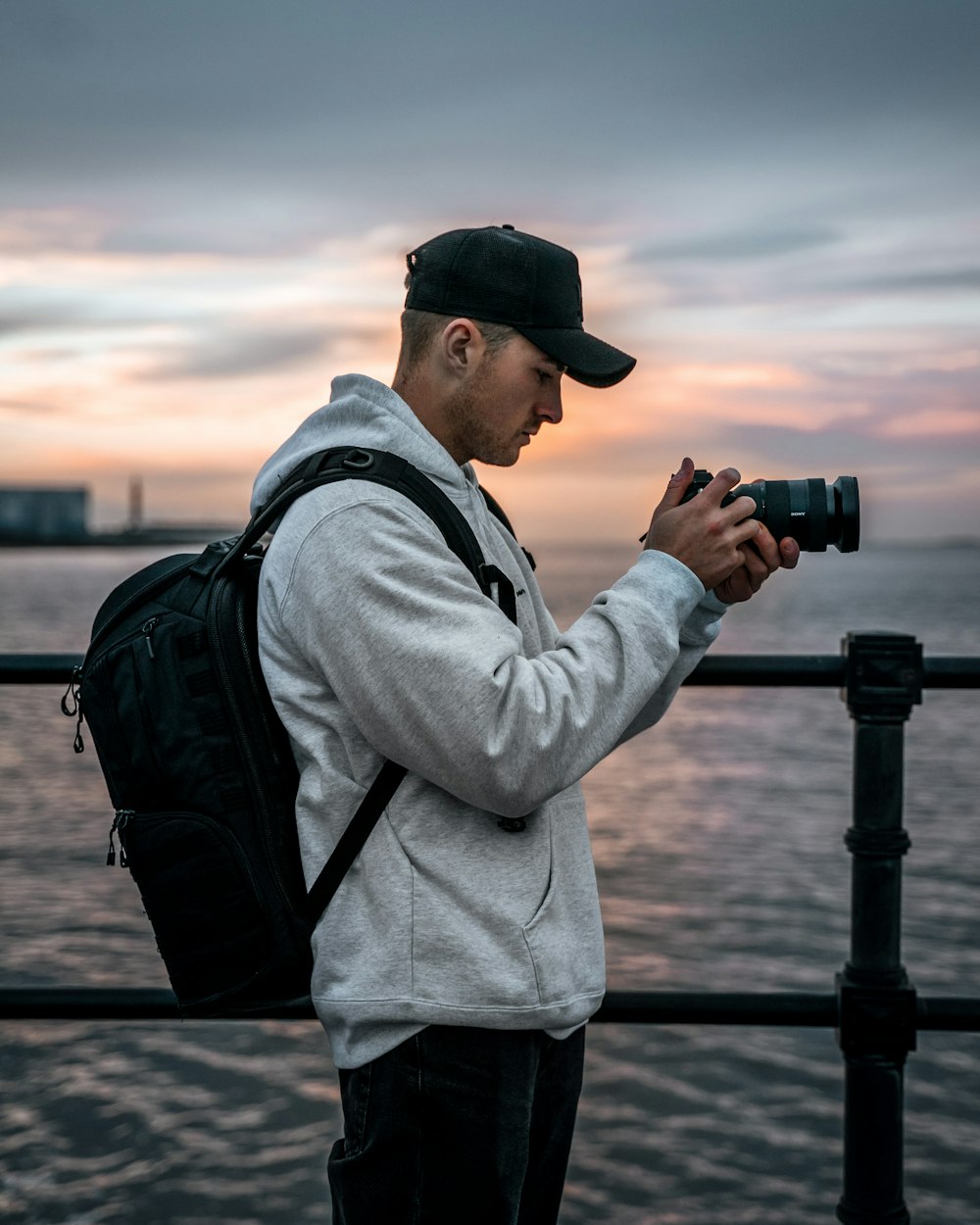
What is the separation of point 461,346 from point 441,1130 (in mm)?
973

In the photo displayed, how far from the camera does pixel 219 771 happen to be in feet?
5.06

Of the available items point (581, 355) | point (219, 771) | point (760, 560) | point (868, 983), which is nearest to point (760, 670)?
point (760, 560)

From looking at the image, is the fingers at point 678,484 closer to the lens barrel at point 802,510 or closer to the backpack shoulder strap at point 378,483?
the lens barrel at point 802,510

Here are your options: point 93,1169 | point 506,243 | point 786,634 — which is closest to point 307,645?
point 506,243

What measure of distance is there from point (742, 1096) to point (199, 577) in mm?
6022

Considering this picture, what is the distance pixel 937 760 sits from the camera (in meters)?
20.2

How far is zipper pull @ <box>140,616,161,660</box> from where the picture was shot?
5.10 ft

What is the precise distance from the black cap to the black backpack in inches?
9.3


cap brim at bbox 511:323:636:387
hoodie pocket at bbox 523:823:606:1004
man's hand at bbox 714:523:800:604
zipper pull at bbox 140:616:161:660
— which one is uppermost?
cap brim at bbox 511:323:636:387

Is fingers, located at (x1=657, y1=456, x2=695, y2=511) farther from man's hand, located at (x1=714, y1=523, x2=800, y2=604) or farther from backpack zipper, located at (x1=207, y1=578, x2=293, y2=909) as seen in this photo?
backpack zipper, located at (x1=207, y1=578, x2=293, y2=909)

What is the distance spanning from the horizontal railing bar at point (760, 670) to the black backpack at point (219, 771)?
0.56 metres

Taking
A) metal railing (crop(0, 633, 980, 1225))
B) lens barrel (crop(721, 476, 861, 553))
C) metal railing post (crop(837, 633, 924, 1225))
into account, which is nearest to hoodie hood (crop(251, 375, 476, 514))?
lens barrel (crop(721, 476, 861, 553))

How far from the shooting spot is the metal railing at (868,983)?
2.16 metres

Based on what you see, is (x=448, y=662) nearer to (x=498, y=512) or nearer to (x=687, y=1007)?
(x=498, y=512)
